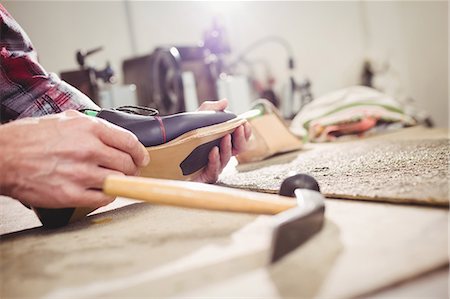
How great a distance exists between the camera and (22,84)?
0.96m

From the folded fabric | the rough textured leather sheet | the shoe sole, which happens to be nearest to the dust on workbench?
the rough textured leather sheet

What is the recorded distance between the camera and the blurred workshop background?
2.57 m

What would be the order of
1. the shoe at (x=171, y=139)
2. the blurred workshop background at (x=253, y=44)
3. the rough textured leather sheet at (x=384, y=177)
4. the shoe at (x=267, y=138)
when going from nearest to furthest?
the rough textured leather sheet at (x=384, y=177) → the shoe at (x=171, y=139) → the shoe at (x=267, y=138) → the blurred workshop background at (x=253, y=44)

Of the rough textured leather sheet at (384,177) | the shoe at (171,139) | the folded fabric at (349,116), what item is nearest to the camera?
the rough textured leather sheet at (384,177)

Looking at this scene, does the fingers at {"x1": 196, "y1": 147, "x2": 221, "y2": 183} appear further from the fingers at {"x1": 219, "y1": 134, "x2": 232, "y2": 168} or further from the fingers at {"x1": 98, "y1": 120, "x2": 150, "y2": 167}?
the fingers at {"x1": 98, "y1": 120, "x2": 150, "y2": 167}

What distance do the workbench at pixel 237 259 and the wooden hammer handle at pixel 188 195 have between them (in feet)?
0.13

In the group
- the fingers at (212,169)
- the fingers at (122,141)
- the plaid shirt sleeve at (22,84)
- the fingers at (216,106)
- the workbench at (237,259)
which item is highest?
the plaid shirt sleeve at (22,84)

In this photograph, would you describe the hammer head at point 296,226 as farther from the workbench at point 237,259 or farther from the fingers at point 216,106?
the fingers at point 216,106

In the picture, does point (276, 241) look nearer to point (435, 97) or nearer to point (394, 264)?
point (394, 264)

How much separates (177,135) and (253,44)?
8.86 ft

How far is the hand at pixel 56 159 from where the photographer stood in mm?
539

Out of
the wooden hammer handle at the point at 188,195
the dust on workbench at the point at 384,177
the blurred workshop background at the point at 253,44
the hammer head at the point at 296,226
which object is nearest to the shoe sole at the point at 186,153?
the dust on workbench at the point at 384,177

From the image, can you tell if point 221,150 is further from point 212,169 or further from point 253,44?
point 253,44

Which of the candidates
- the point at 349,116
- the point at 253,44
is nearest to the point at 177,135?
the point at 349,116
